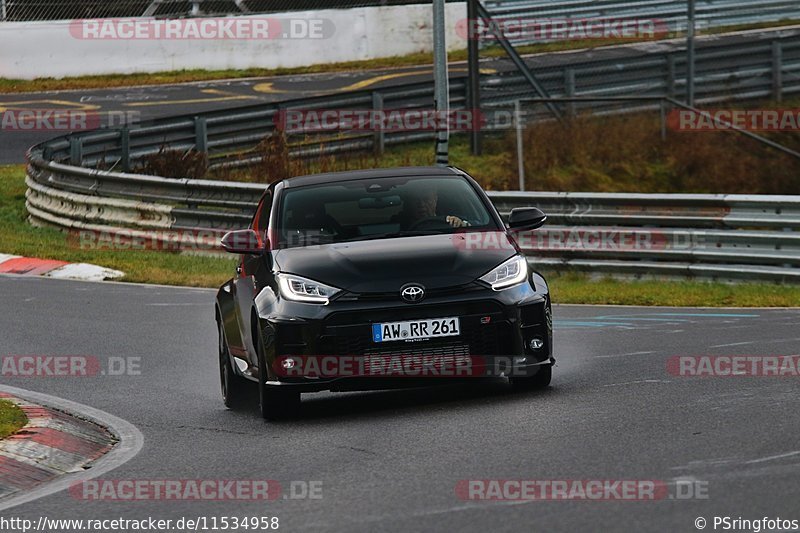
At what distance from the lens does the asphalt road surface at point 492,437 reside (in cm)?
695

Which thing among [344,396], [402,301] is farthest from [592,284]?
[402,301]

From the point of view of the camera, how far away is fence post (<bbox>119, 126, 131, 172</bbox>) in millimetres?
27125

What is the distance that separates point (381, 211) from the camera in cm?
1132

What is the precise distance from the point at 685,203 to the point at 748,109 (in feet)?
41.8

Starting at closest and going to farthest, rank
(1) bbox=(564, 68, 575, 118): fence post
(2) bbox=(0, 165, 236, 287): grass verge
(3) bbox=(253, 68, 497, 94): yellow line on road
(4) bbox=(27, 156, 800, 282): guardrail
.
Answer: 1. (4) bbox=(27, 156, 800, 282): guardrail
2. (2) bbox=(0, 165, 236, 287): grass verge
3. (1) bbox=(564, 68, 575, 118): fence post
4. (3) bbox=(253, 68, 497, 94): yellow line on road

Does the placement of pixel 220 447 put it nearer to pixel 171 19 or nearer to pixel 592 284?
pixel 592 284

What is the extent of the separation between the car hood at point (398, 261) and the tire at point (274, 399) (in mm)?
598

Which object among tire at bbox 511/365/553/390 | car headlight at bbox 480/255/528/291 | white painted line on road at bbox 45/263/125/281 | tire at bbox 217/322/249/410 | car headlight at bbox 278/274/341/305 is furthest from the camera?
white painted line on road at bbox 45/263/125/281

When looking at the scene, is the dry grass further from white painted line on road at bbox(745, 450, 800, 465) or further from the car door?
white painted line on road at bbox(745, 450, 800, 465)
